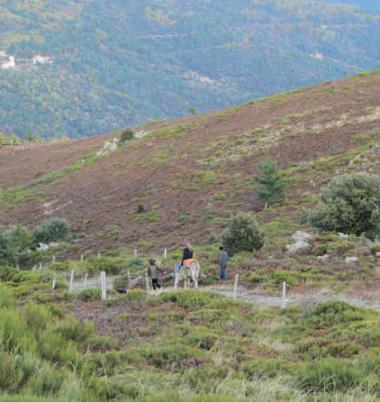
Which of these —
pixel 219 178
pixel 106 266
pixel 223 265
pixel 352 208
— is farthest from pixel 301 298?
pixel 219 178

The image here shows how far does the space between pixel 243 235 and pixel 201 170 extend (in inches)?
905

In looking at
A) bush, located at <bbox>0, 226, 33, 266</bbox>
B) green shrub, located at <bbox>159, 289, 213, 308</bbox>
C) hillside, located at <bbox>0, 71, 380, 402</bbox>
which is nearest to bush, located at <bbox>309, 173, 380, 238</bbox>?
hillside, located at <bbox>0, 71, 380, 402</bbox>

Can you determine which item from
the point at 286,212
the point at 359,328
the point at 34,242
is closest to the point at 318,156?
the point at 286,212

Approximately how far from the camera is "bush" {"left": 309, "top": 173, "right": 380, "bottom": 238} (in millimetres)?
25453

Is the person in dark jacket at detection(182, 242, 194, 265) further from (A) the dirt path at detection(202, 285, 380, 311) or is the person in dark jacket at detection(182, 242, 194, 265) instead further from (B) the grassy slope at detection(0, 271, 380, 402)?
(B) the grassy slope at detection(0, 271, 380, 402)

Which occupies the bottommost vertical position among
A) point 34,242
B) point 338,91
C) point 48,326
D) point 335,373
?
point 34,242

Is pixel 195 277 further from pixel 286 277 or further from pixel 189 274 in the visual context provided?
pixel 286 277

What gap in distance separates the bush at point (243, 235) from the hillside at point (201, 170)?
3962 mm

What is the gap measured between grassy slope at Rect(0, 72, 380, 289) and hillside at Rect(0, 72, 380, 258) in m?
0.10

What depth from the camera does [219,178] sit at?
4500 cm

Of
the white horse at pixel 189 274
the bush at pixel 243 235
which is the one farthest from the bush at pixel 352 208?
the white horse at pixel 189 274

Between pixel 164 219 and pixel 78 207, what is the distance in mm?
9204

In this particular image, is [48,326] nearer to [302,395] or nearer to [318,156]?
[302,395]

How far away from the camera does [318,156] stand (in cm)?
4419
